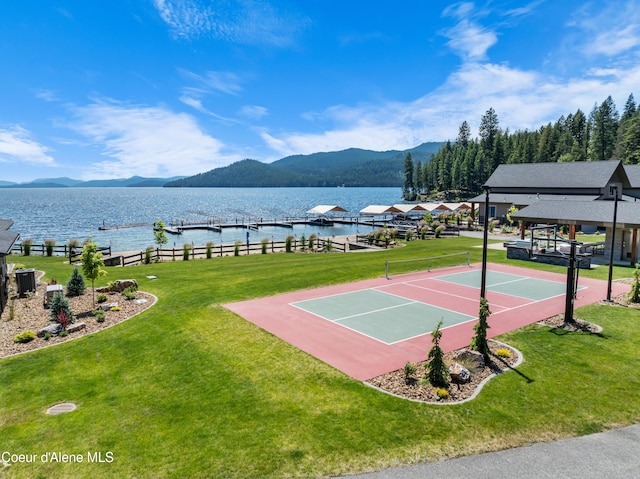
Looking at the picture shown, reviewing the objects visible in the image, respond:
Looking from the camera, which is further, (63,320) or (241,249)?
(241,249)

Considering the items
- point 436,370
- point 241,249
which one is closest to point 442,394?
point 436,370

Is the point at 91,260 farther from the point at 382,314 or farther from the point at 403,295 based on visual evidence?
the point at 403,295

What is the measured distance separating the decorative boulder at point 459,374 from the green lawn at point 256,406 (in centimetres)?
54

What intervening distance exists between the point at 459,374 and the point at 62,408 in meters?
9.23

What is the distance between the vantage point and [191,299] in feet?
57.2

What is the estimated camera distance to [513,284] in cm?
2077

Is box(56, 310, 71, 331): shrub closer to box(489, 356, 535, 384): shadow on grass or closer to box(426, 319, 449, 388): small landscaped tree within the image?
box(426, 319, 449, 388): small landscaped tree

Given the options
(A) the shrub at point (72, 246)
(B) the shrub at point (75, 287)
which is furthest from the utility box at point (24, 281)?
(A) the shrub at point (72, 246)

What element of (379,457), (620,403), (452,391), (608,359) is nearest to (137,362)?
(379,457)

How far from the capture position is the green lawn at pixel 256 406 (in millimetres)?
7004

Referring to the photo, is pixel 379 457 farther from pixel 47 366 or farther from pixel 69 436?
pixel 47 366

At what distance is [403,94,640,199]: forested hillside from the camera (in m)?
96.1

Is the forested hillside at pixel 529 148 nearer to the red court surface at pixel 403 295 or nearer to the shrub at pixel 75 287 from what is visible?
the red court surface at pixel 403 295

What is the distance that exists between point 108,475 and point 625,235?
33.1m
